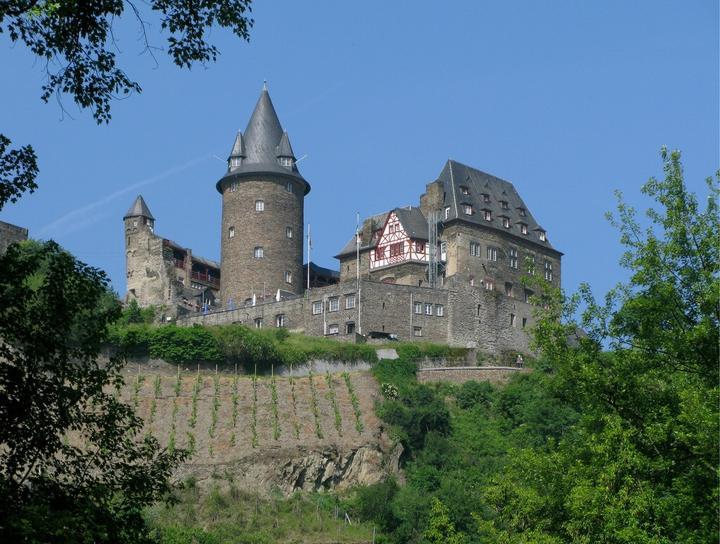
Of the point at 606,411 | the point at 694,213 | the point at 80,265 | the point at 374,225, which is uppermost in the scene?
the point at 374,225

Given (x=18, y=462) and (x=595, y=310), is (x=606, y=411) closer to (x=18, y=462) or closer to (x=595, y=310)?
(x=595, y=310)

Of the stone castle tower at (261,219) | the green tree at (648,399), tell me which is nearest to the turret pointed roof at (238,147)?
the stone castle tower at (261,219)

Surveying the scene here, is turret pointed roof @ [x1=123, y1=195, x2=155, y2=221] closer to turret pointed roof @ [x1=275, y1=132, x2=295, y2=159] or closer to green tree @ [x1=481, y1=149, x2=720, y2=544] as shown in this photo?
turret pointed roof @ [x1=275, y1=132, x2=295, y2=159]

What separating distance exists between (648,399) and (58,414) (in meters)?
12.0

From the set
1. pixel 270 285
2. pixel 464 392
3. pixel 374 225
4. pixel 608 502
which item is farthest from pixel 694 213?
pixel 374 225

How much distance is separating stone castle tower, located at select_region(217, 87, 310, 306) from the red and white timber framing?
488 cm

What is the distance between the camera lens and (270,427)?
5362 cm

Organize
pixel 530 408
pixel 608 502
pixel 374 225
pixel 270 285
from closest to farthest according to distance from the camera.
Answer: pixel 608 502 → pixel 530 408 → pixel 270 285 → pixel 374 225

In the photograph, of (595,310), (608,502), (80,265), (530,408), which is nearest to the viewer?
(80,265)

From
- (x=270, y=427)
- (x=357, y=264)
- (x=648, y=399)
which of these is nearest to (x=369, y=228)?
(x=357, y=264)

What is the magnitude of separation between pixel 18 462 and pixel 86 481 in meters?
0.83

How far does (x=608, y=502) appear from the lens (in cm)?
2312

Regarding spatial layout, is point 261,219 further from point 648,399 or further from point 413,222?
point 648,399

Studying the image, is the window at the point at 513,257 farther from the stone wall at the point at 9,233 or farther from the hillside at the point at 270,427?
the stone wall at the point at 9,233
